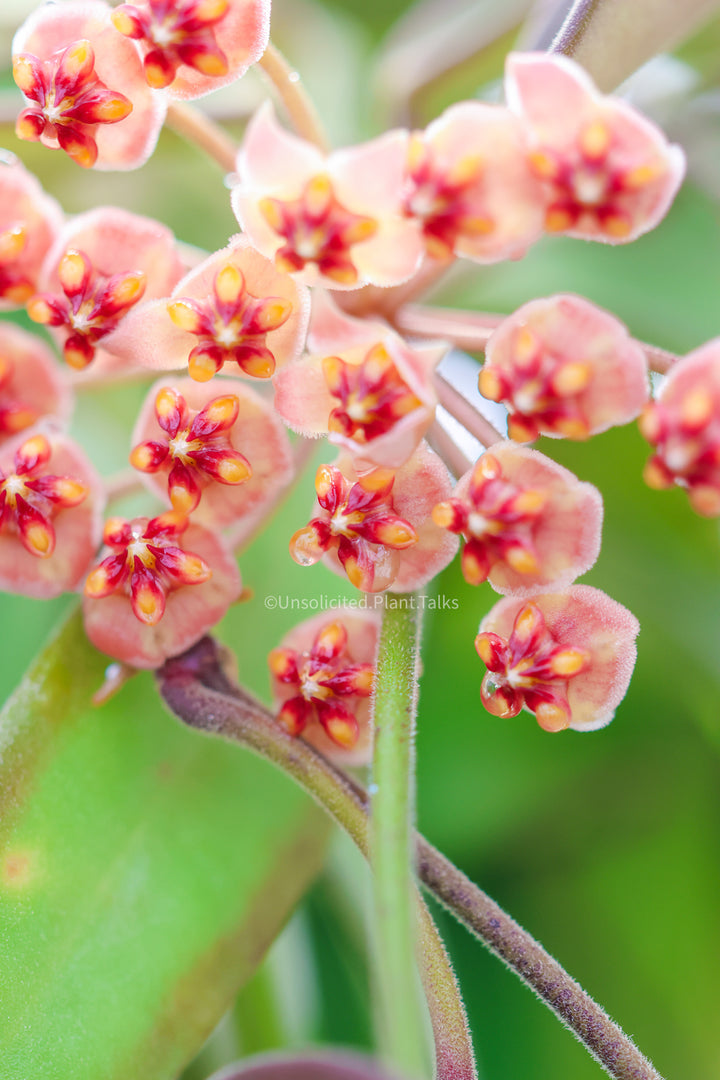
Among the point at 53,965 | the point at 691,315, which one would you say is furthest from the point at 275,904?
the point at 691,315

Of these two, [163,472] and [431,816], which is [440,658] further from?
[163,472]

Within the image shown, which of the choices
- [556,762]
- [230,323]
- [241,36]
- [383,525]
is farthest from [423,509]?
[556,762]

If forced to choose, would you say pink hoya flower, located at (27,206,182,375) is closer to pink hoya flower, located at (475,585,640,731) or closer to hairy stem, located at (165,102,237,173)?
hairy stem, located at (165,102,237,173)

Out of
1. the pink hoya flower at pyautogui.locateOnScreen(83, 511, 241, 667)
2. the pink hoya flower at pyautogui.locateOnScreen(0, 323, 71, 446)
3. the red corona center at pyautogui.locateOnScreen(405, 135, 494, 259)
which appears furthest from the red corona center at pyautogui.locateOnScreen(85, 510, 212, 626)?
the red corona center at pyautogui.locateOnScreen(405, 135, 494, 259)

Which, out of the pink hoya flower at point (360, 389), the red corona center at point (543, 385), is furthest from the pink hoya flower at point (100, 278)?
the red corona center at point (543, 385)

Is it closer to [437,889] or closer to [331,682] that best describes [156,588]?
[331,682]

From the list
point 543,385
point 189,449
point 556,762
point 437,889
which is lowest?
point 556,762
